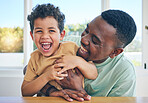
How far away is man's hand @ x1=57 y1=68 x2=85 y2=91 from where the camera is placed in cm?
75

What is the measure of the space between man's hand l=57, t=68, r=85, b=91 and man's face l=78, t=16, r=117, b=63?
0.11 metres

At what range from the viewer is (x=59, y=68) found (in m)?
0.73

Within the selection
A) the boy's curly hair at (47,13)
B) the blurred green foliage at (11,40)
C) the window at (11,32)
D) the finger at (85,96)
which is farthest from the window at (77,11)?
the finger at (85,96)

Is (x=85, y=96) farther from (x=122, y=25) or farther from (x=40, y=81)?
(x=122, y=25)

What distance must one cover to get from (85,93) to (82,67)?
12 cm

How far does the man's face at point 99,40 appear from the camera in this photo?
69 centimetres

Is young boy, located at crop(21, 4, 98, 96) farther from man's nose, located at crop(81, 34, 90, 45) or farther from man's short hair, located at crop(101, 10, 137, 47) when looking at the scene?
man's short hair, located at crop(101, 10, 137, 47)

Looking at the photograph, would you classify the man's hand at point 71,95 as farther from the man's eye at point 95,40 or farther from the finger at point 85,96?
the man's eye at point 95,40

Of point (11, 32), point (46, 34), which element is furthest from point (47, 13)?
point (11, 32)

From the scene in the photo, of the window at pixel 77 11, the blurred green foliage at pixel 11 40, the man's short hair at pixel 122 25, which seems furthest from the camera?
the blurred green foliage at pixel 11 40

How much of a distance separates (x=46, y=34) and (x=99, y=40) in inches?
9.6

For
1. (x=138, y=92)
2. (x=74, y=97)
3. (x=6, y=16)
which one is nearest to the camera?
(x=74, y=97)

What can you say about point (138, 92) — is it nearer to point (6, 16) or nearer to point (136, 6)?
point (136, 6)

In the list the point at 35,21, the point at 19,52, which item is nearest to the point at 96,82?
the point at 35,21
